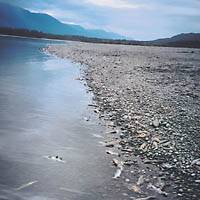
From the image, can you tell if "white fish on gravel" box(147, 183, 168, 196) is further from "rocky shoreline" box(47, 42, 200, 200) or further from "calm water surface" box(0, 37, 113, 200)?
"calm water surface" box(0, 37, 113, 200)

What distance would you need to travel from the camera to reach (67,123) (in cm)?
1691

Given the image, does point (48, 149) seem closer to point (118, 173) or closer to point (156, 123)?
point (118, 173)

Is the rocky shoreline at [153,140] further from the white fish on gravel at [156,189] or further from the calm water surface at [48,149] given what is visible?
the calm water surface at [48,149]

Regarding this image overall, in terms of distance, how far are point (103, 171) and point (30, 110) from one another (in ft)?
29.7

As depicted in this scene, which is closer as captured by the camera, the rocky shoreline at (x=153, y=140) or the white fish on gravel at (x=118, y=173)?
the rocky shoreline at (x=153, y=140)

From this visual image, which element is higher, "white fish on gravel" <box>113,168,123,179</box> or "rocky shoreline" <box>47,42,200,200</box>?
"rocky shoreline" <box>47,42,200,200</box>

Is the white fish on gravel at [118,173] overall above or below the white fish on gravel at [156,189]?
below

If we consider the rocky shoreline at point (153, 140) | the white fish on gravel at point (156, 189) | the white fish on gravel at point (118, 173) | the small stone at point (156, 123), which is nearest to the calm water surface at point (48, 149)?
the white fish on gravel at point (118, 173)

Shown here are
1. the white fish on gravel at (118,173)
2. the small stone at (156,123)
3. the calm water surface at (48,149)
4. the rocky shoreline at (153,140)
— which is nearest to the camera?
the calm water surface at (48,149)

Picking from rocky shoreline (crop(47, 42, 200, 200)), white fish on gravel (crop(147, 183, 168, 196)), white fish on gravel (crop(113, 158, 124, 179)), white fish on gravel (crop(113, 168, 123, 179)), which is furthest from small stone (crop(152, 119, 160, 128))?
white fish on gravel (crop(147, 183, 168, 196))

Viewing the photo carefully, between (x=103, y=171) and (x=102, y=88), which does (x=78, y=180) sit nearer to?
(x=103, y=171)

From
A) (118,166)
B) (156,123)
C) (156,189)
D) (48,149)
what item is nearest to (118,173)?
(118,166)

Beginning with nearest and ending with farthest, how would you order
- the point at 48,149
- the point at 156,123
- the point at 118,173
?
the point at 118,173 < the point at 48,149 < the point at 156,123

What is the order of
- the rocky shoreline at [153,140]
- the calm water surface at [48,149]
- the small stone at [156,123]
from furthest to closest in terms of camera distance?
the small stone at [156,123] < the rocky shoreline at [153,140] < the calm water surface at [48,149]
